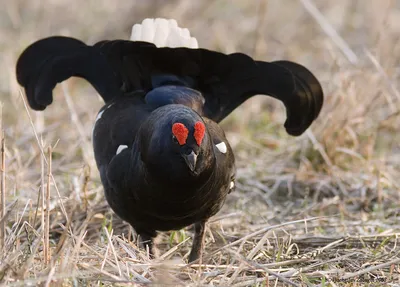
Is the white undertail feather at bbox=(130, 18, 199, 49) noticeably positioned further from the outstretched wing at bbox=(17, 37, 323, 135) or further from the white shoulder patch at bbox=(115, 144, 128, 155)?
the white shoulder patch at bbox=(115, 144, 128, 155)

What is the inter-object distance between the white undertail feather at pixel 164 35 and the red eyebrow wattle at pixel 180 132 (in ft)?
4.55

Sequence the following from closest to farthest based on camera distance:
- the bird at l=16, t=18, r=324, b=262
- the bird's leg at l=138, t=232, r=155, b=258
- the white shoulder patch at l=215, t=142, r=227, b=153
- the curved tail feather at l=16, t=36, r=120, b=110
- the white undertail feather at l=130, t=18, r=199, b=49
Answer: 1. the bird at l=16, t=18, r=324, b=262
2. the white shoulder patch at l=215, t=142, r=227, b=153
3. the bird's leg at l=138, t=232, r=155, b=258
4. the white undertail feather at l=130, t=18, r=199, b=49
5. the curved tail feather at l=16, t=36, r=120, b=110

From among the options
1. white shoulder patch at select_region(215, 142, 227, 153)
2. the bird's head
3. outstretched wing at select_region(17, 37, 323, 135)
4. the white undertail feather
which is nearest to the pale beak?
the bird's head

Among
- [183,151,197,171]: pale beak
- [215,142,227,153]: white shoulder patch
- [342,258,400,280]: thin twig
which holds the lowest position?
[342,258,400,280]: thin twig

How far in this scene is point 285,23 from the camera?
10164mm

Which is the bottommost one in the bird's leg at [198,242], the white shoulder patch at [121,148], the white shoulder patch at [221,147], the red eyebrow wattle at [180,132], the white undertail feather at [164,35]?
the bird's leg at [198,242]

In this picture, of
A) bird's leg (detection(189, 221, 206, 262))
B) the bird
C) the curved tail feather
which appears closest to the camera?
the bird

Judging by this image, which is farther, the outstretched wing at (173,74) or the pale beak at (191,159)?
the outstretched wing at (173,74)

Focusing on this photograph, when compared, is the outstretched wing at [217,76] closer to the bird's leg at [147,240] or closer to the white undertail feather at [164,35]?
the white undertail feather at [164,35]

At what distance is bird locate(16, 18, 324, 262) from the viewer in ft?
11.5

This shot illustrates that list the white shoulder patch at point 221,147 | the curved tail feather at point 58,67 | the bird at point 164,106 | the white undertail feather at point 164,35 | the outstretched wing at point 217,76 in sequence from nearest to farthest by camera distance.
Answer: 1. the bird at point 164,106
2. the white shoulder patch at point 221,147
3. the outstretched wing at point 217,76
4. the white undertail feather at point 164,35
5. the curved tail feather at point 58,67

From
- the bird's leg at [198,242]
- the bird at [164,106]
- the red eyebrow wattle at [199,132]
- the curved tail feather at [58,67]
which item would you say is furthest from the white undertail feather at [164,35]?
the red eyebrow wattle at [199,132]

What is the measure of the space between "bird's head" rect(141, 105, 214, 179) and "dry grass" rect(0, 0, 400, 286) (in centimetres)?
40

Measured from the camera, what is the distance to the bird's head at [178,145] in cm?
334
